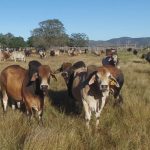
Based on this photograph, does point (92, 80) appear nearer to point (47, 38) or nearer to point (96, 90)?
point (96, 90)

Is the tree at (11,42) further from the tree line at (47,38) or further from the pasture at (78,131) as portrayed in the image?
the pasture at (78,131)

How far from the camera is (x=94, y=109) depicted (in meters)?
8.98

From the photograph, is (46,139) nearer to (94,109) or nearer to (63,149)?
(63,149)

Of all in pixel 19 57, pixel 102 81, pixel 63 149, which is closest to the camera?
pixel 63 149

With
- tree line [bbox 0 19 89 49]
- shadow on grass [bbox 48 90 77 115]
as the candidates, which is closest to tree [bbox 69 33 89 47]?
tree line [bbox 0 19 89 49]

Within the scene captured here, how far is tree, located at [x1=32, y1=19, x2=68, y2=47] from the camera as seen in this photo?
12094 centimetres

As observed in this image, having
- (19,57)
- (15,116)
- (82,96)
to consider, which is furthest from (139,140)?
(19,57)

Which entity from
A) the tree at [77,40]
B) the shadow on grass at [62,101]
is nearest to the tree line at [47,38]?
the tree at [77,40]

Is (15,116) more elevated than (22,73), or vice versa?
(22,73)

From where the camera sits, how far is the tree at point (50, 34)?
120938 mm

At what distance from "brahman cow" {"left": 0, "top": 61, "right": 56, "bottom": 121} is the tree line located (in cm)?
10567

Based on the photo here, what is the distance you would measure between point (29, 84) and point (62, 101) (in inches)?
117

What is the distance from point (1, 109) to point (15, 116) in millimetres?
2007

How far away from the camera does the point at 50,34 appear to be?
12744 cm
